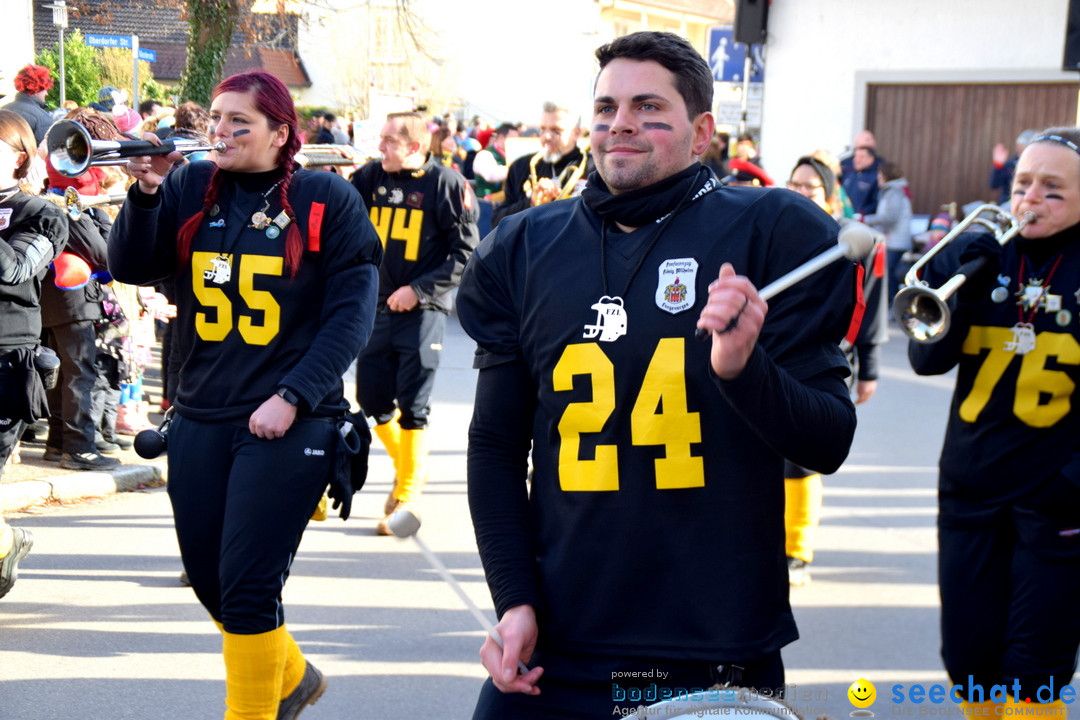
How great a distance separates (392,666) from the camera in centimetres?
510

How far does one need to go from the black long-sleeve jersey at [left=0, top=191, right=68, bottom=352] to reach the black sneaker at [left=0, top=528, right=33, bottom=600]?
0.81m

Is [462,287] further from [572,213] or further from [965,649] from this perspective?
[965,649]

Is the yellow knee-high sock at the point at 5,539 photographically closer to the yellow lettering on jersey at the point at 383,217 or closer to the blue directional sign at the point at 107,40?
the yellow lettering on jersey at the point at 383,217

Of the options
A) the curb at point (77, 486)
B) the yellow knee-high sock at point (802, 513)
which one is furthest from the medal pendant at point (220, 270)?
the curb at point (77, 486)

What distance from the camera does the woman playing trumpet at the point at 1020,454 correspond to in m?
3.57

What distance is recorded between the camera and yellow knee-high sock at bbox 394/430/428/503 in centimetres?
726

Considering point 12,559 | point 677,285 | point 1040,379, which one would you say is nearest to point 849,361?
point 1040,379

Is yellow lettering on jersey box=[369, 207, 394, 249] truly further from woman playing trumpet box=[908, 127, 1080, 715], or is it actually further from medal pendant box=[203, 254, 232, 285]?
woman playing trumpet box=[908, 127, 1080, 715]

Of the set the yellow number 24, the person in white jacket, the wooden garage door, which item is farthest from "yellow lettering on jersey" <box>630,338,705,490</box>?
the wooden garage door

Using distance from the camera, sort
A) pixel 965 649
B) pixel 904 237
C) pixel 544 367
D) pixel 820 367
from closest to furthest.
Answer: pixel 820 367 → pixel 544 367 → pixel 965 649 → pixel 904 237

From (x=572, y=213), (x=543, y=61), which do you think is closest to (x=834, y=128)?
(x=572, y=213)

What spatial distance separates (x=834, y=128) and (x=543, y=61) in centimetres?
2262

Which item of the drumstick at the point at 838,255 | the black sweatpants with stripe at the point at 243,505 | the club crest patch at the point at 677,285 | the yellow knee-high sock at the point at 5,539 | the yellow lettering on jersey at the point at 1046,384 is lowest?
the yellow knee-high sock at the point at 5,539

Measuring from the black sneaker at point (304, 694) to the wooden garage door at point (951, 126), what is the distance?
1784cm
